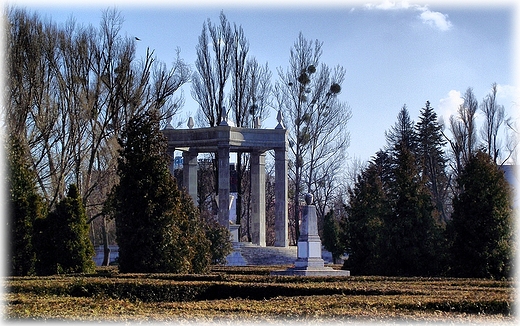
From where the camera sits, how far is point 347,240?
2303cm

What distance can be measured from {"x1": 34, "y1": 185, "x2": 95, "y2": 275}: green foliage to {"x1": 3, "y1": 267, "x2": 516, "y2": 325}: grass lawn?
4892 mm

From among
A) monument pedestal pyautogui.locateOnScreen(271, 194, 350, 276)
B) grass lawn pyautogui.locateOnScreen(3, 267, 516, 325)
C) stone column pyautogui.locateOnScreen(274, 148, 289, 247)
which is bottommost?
grass lawn pyautogui.locateOnScreen(3, 267, 516, 325)

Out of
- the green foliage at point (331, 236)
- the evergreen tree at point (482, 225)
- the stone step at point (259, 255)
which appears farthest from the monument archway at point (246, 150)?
the evergreen tree at point (482, 225)

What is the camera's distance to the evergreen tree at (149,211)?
18.4 m

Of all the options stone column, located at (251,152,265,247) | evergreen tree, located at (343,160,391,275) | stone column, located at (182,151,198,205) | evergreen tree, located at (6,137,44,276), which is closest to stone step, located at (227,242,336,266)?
stone column, located at (251,152,265,247)

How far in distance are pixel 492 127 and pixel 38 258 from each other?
24.7 meters

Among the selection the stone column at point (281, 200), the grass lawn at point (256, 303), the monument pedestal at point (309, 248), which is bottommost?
the grass lawn at point (256, 303)

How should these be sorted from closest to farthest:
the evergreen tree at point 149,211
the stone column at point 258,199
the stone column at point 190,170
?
the evergreen tree at point 149,211 < the stone column at point 258,199 < the stone column at point 190,170

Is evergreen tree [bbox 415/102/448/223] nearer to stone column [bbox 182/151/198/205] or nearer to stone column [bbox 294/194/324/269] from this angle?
stone column [bbox 182/151/198/205]

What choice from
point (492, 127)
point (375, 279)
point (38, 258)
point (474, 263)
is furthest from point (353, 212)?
point (492, 127)

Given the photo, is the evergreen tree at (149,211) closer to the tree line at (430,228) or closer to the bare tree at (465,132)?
the tree line at (430,228)

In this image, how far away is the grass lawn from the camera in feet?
29.7

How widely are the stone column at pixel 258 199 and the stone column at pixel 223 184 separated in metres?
2.49

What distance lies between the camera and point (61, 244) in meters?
20.2
